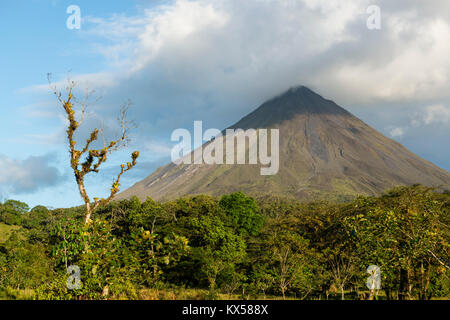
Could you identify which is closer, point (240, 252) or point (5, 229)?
point (240, 252)

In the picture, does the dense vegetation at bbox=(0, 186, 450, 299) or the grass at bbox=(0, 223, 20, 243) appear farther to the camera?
the grass at bbox=(0, 223, 20, 243)

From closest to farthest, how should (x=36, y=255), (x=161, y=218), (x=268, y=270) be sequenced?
(x=268, y=270), (x=36, y=255), (x=161, y=218)

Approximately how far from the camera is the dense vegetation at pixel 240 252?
24.3ft

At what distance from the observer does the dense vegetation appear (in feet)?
24.3

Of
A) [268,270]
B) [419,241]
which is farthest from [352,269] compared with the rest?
[419,241]

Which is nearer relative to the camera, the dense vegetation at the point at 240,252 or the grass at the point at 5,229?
the dense vegetation at the point at 240,252

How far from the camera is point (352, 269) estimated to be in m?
22.8

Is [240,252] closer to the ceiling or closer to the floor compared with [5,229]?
closer to the floor

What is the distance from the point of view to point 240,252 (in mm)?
36812

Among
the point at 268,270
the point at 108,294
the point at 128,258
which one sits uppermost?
the point at 128,258
